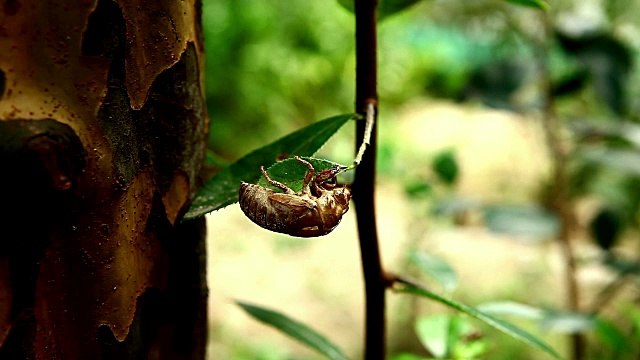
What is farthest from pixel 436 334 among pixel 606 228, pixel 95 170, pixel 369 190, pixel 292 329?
pixel 606 228

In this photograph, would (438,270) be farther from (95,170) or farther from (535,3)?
(95,170)

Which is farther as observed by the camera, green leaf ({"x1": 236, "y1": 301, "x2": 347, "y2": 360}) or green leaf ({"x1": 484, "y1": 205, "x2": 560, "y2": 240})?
green leaf ({"x1": 484, "y1": 205, "x2": 560, "y2": 240})

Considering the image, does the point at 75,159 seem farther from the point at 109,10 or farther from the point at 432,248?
the point at 432,248

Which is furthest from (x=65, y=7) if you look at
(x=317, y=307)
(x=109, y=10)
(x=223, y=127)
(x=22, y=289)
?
(x=223, y=127)

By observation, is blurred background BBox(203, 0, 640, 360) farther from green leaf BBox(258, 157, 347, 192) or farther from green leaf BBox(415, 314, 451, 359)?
green leaf BBox(258, 157, 347, 192)

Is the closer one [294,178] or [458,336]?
[294,178]

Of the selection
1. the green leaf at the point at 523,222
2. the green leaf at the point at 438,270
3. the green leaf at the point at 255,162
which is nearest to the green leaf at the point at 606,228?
the green leaf at the point at 523,222

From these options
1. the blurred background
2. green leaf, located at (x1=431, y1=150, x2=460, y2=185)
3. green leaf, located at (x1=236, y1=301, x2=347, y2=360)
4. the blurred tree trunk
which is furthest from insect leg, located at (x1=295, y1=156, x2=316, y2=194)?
green leaf, located at (x1=431, y1=150, x2=460, y2=185)
